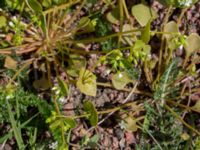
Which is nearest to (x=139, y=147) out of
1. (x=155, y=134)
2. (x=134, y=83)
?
(x=155, y=134)

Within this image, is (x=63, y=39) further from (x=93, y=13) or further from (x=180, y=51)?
(x=180, y=51)

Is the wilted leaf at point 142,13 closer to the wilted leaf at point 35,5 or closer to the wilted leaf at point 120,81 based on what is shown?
the wilted leaf at point 120,81

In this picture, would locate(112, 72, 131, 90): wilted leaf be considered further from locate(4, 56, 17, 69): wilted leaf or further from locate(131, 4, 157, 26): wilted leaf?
locate(4, 56, 17, 69): wilted leaf

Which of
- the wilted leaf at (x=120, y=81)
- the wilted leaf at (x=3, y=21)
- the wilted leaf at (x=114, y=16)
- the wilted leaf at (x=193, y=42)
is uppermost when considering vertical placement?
the wilted leaf at (x=3, y=21)

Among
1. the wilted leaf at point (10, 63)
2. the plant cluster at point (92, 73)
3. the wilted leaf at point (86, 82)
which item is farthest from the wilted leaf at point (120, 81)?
the wilted leaf at point (10, 63)

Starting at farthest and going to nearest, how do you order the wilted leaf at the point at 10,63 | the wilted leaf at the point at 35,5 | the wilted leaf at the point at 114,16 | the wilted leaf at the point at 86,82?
the wilted leaf at the point at 114,16 < the wilted leaf at the point at 10,63 < the wilted leaf at the point at 86,82 < the wilted leaf at the point at 35,5

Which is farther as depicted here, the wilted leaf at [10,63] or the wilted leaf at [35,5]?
the wilted leaf at [10,63]

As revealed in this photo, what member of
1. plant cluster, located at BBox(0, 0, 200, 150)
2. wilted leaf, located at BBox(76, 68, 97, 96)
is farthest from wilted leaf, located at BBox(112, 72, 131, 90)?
wilted leaf, located at BBox(76, 68, 97, 96)
